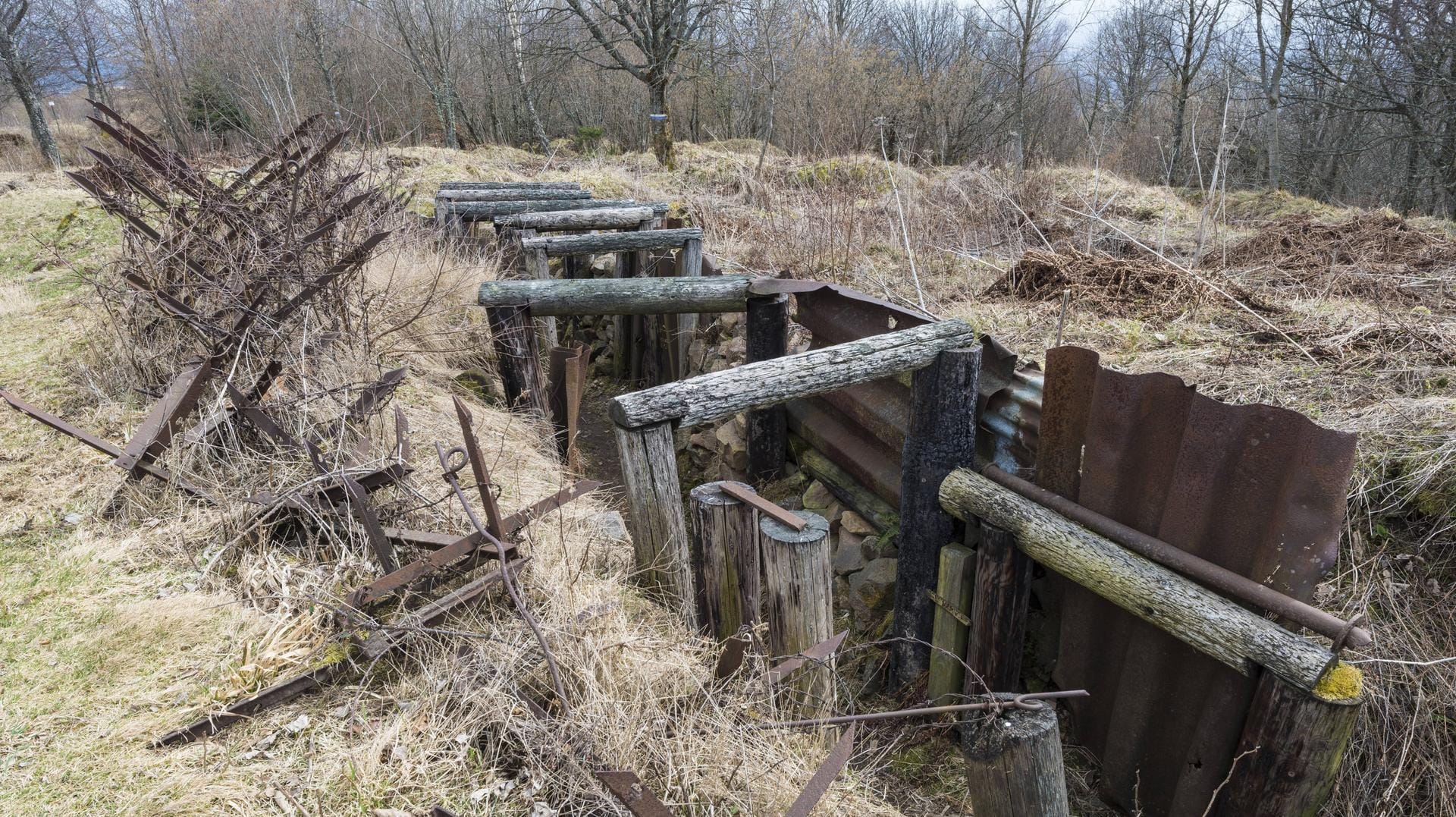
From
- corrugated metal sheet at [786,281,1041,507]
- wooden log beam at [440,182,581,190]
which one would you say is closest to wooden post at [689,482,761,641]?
corrugated metal sheet at [786,281,1041,507]

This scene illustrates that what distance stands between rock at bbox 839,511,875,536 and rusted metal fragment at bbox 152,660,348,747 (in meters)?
2.63

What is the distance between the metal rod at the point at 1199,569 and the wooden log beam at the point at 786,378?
672mm

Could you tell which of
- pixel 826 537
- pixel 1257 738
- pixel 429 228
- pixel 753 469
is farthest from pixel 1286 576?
pixel 429 228

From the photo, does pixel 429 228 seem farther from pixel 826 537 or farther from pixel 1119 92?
pixel 1119 92

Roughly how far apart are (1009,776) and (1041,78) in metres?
26.2

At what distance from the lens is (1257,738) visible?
2.27 m

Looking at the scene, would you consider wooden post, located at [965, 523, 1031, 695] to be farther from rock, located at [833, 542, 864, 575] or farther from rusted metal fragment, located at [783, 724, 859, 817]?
rusted metal fragment, located at [783, 724, 859, 817]

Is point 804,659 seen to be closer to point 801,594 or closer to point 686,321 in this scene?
point 801,594

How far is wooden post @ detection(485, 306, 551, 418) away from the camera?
4707mm

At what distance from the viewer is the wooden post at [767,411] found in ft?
15.1

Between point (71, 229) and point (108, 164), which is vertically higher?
point (108, 164)

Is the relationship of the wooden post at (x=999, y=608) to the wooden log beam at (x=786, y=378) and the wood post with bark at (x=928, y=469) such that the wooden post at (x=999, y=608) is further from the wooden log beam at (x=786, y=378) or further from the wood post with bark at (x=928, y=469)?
the wooden log beam at (x=786, y=378)

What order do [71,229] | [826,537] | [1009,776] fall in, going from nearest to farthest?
[1009,776] < [826,537] < [71,229]

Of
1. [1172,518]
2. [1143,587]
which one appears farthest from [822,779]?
[1172,518]
